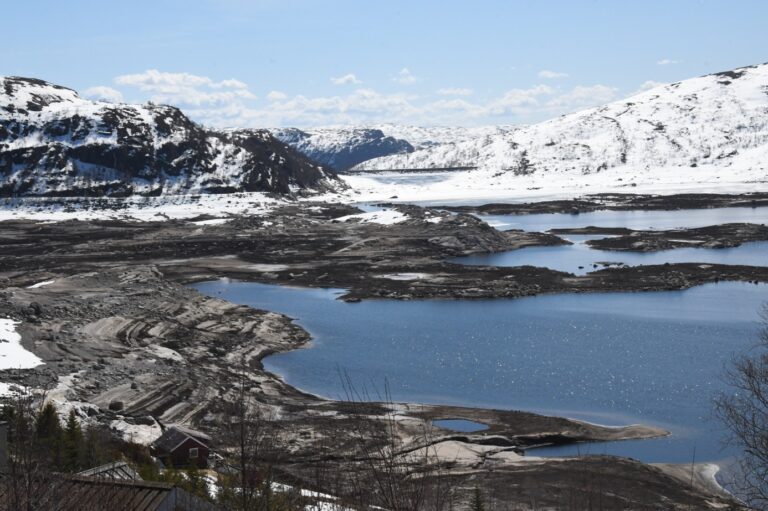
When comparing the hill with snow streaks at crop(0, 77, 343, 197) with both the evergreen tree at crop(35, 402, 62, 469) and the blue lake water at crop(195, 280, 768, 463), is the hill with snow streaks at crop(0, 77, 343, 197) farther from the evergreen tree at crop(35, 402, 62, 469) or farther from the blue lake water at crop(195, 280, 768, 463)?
the evergreen tree at crop(35, 402, 62, 469)

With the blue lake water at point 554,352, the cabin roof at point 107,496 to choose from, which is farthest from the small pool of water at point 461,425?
the cabin roof at point 107,496

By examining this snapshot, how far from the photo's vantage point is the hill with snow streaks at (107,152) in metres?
112

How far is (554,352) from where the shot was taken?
40062 millimetres

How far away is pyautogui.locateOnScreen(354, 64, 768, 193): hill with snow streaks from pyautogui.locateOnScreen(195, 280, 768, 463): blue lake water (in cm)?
10283

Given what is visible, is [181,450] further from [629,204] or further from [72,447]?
[629,204]

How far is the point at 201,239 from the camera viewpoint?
87.6 meters

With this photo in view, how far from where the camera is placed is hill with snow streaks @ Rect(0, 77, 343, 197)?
111688 millimetres

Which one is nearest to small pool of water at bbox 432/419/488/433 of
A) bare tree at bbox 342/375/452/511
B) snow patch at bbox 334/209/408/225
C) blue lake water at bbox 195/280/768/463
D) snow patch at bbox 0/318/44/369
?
bare tree at bbox 342/375/452/511

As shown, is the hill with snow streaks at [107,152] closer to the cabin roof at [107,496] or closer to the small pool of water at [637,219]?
the small pool of water at [637,219]

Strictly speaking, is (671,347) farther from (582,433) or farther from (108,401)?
(108,401)

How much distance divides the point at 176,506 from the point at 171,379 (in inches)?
922

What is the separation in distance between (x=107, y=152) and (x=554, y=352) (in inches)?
3553

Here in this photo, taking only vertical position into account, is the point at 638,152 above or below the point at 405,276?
above

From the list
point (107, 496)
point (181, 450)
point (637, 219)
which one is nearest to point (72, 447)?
point (181, 450)
